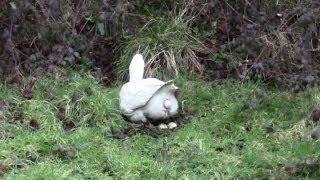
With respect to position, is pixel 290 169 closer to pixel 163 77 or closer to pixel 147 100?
pixel 147 100

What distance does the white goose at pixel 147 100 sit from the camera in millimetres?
5395

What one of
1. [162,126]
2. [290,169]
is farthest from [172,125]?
[290,169]

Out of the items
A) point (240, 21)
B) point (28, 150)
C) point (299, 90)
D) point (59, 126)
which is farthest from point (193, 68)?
point (28, 150)

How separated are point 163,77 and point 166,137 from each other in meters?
1.16

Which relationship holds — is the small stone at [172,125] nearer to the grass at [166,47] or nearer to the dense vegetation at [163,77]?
the dense vegetation at [163,77]

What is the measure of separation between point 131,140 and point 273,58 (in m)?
1.76

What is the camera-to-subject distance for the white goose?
5.39m

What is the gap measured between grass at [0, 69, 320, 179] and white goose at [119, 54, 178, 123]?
16 centimetres

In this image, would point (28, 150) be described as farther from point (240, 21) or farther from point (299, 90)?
point (240, 21)

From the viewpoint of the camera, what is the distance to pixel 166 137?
17.1 ft

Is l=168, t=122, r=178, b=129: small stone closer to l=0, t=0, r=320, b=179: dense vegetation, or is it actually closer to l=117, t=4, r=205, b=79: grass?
l=0, t=0, r=320, b=179: dense vegetation

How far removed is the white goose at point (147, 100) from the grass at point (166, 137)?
0.52ft

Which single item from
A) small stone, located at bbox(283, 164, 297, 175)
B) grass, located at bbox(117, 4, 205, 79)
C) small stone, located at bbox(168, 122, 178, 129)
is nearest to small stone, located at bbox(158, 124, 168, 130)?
small stone, located at bbox(168, 122, 178, 129)

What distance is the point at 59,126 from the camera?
5.22 meters
